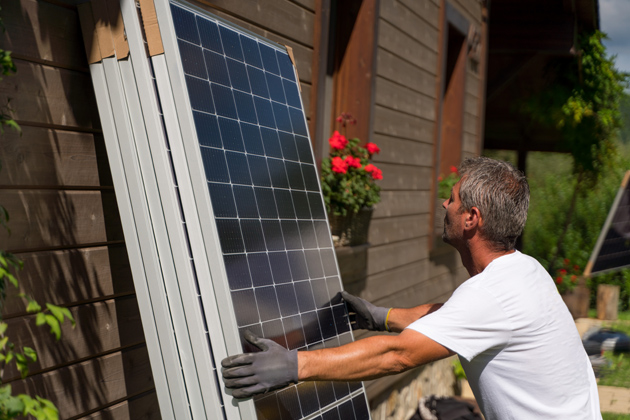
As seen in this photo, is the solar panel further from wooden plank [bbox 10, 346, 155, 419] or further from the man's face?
wooden plank [bbox 10, 346, 155, 419]

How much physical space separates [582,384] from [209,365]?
138cm

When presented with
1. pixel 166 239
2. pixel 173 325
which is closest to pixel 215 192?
pixel 166 239

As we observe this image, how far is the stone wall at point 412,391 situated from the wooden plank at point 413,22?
10.1 ft

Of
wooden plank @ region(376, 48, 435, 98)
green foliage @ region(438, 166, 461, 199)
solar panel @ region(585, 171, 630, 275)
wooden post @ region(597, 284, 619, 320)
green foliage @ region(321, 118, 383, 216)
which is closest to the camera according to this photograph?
green foliage @ region(321, 118, 383, 216)

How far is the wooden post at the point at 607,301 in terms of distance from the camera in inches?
448

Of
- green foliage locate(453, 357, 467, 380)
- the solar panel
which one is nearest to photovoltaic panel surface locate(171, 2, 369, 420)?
green foliage locate(453, 357, 467, 380)

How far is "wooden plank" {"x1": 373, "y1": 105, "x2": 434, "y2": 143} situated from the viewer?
525cm

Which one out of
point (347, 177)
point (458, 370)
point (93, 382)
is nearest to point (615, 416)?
point (458, 370)

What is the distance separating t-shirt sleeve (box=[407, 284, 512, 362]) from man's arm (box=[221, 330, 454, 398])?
0.12 ft

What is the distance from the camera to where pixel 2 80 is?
2.18 metres

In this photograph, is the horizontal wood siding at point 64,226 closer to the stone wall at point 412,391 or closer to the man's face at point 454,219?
the man's face at point 454,219

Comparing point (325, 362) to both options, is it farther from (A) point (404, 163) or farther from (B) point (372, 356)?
(A) point (404, 163)

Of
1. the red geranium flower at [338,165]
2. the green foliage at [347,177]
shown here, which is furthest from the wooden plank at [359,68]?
the red geranium flower at [338,165]

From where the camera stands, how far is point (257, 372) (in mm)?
2021
